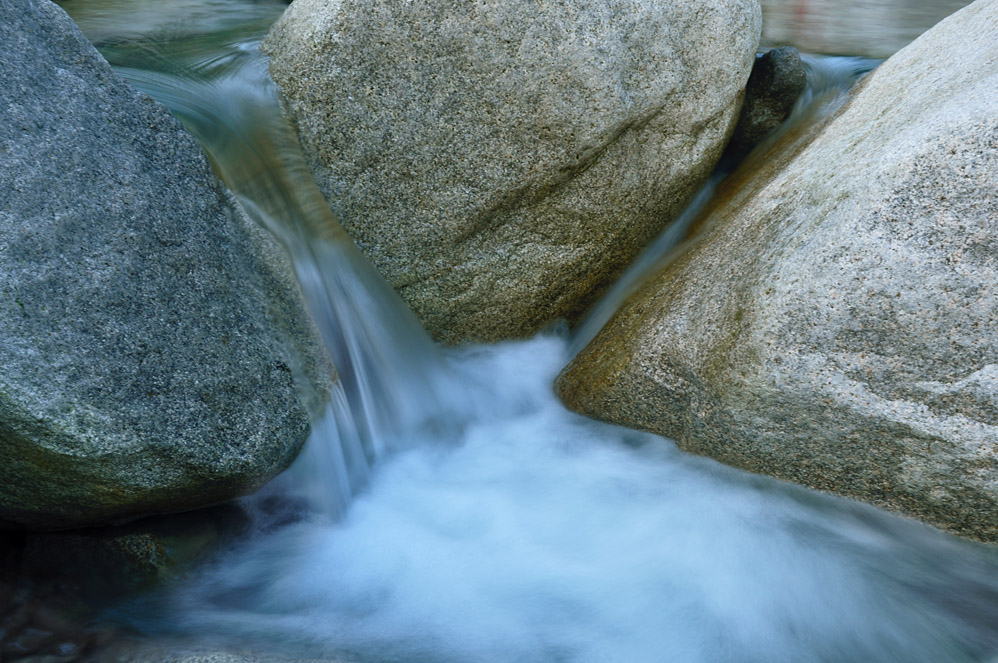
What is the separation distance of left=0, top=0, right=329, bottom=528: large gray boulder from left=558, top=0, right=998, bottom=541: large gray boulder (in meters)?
1.46

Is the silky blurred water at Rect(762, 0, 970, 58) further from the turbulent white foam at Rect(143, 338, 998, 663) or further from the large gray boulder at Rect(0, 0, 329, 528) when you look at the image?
the large gray boulder at Rect(0, 0, 329, 528)

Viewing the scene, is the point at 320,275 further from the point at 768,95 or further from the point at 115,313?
the point at 768,95

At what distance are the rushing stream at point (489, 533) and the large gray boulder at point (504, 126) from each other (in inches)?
7.1

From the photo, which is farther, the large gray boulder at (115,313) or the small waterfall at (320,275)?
the small waterfall at (320,275)

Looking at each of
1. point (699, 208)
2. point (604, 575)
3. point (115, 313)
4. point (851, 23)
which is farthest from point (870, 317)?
point (851, 23)

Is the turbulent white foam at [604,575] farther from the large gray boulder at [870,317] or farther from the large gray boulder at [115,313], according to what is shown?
the large gray boulder at [115,313]

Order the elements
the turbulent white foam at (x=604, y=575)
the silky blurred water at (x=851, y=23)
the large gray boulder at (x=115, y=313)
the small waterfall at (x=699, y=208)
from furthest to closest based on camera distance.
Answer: the silky blurred water at (x=851, y=23)
the small waterfall at (x=699, y=208)
the turbulent white foam at (x=604, y=575)
the large gray boulder at (x=115, y=313)

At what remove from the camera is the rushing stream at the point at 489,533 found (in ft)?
7.55

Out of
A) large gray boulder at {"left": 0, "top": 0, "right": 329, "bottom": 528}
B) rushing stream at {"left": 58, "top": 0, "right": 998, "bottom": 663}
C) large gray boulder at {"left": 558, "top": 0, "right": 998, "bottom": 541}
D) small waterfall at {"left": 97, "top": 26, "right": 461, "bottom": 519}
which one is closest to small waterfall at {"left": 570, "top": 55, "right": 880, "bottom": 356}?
rushing stream at {"left": 58, "top": 0, "right": 998, "bottom": 663}

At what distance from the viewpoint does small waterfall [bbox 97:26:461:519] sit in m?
2.86

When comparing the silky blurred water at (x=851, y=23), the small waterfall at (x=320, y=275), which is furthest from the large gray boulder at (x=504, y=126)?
the silky blurred water at (x=851, y=23)

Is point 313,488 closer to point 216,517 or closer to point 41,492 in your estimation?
point 216,517

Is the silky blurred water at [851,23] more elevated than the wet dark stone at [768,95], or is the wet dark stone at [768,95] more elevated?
the silky blurred water at [851,23]

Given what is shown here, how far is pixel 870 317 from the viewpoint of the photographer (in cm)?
218
